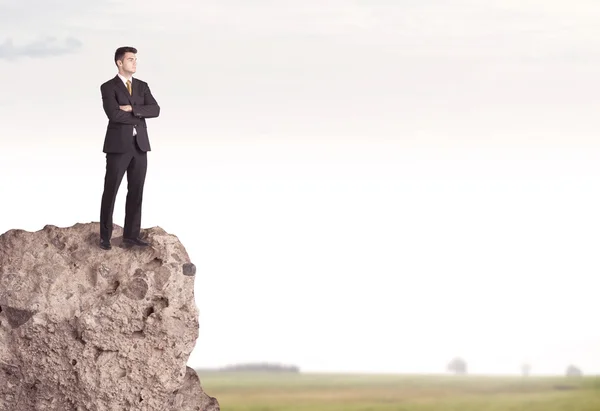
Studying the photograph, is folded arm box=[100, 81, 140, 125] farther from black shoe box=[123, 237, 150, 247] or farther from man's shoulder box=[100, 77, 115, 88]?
black shoe box=[123, 237, 150, 247]

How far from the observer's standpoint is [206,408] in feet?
46.8

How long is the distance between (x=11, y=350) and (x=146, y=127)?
294 cm

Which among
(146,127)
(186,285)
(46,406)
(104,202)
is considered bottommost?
(46,406)

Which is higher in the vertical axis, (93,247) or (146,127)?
(146,127)

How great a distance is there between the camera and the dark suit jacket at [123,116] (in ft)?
44.8

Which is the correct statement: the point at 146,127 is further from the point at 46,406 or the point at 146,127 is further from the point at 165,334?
the point at 46,406

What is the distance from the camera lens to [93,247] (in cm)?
1400

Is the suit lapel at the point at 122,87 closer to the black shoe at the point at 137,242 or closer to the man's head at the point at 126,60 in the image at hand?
the man's head at the point at 126,60

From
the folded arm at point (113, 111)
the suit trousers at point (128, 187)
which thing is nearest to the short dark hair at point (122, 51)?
the folded arm at point (113, 111)

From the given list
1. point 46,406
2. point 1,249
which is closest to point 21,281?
point 1,249

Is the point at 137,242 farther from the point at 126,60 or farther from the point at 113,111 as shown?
the point at 126,60

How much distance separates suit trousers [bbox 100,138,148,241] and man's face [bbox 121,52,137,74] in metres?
0.82

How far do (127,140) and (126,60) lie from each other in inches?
35.6

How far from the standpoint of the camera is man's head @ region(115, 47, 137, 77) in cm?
1372
